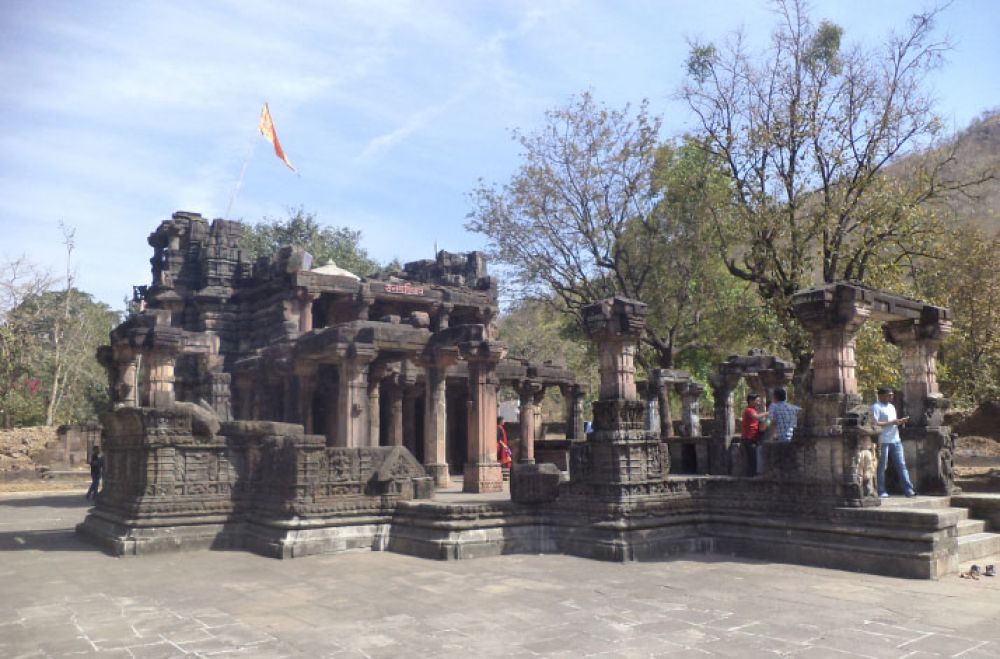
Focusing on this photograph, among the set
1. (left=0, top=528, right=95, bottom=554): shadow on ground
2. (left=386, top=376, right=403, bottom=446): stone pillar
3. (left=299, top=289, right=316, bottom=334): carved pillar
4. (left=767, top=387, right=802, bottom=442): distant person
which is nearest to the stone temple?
(left=0, top=528, right=95, bottom=554): shadow on ground

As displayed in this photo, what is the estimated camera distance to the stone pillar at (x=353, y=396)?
16172 millimetres

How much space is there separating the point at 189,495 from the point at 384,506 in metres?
2.80

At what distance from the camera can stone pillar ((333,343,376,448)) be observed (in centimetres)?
1617

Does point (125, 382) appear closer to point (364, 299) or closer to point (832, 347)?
point (364, 299)

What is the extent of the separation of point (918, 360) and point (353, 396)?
10.4 metres

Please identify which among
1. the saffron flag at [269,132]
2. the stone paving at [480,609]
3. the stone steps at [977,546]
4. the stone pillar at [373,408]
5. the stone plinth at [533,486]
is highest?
the saffron flag at [269,132]

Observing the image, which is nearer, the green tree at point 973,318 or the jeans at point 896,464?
the jeans at point 896,464

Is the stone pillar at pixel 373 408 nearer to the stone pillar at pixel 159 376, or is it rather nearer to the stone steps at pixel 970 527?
the stone pillar at pixel 159 376

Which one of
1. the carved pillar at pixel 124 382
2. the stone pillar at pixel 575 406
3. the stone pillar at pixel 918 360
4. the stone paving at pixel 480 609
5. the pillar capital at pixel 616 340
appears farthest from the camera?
the stone pillar at pixel 575 406

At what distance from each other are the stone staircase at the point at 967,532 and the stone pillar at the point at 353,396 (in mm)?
9955

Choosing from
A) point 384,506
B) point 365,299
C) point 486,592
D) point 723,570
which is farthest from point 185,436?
point 365,299

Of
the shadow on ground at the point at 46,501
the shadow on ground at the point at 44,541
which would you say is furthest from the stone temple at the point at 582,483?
the shadow on ground at the point at 46,501

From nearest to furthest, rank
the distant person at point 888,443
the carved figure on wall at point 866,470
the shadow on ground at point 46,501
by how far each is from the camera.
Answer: the carved figure on wall at point 866,470 → the distant person at point 888,443 → the shadow on ground at point 46,501

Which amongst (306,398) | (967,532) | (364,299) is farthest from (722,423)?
(364,299)
